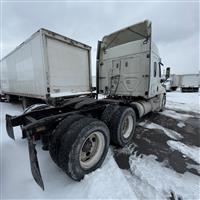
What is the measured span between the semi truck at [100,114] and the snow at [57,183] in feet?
0.57

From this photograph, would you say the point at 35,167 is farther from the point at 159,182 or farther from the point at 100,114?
the point at 100,114

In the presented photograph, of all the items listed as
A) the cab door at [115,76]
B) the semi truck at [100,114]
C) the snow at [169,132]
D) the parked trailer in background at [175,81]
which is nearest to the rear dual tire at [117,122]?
the semi truck at [100,114]

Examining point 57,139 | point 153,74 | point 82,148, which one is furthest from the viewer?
point 153,74

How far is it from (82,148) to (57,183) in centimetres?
64

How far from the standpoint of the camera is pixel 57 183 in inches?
80.7

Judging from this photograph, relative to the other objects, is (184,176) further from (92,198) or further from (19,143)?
(19,143)

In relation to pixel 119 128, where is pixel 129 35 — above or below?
above

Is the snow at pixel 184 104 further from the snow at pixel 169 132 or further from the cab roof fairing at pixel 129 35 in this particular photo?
the cab roof fairing at pixel 129 35

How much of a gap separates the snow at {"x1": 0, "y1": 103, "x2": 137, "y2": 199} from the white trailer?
8.21ft

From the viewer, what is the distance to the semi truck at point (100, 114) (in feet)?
6.55

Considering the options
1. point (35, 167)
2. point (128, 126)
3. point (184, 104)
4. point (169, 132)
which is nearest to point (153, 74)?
point (169, 132)

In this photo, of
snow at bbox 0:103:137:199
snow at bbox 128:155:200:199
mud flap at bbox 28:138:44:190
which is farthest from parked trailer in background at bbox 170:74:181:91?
A: mud flap at bbox 28:138:44:190

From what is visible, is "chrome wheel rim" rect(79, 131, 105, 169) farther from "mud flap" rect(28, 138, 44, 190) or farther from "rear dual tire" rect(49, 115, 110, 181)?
"mud flap" rect(28, 138, 44, 190)

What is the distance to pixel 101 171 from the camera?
2293mm
